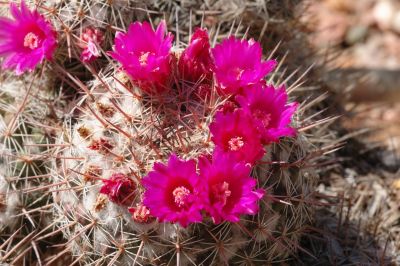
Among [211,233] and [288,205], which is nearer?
[211,233]

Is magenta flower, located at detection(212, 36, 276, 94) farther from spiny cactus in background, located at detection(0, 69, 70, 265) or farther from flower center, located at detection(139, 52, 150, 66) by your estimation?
spiny cactus in background, located at detection(0, 69, 70, 265)

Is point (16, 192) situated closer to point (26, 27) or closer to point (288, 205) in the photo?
point (26, 27)

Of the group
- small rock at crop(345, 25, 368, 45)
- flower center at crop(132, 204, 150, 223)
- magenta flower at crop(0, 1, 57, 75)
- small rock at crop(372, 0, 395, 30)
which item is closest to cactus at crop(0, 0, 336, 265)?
flower center at crop(132, 204, 150, 223)

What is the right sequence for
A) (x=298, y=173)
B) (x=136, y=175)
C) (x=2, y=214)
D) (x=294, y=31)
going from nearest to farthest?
(x=136, y=175) → (x=298, y=173) → (x=2, y=214) → (x=294, y=31)

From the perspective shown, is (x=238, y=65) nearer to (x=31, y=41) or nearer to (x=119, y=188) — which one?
(x=119, y=188)

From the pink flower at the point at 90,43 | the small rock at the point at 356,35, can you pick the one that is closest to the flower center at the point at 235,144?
the pink flower at the point at 90,43

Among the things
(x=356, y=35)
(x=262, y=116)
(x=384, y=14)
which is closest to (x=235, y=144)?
(x=262, y=116)

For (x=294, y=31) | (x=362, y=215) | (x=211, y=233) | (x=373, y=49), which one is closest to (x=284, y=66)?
(x=294, y=31)

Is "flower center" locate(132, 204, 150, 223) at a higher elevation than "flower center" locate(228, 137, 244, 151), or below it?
below
